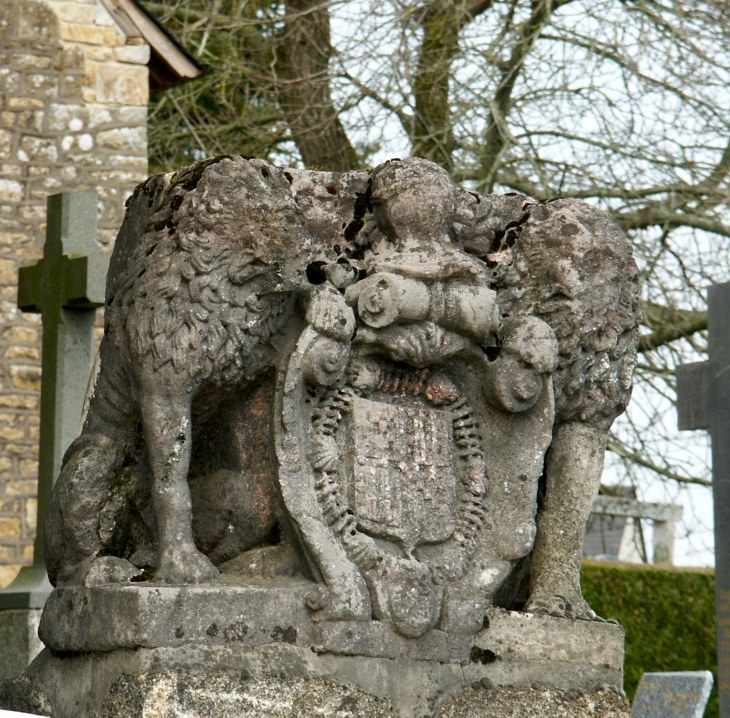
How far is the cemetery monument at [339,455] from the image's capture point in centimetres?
340

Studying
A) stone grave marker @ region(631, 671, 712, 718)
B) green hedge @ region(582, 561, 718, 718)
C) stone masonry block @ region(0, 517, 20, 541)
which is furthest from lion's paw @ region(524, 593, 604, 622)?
stone masonry block @ region(0, 517, 20, 541)

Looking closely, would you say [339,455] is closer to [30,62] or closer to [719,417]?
[719,417]

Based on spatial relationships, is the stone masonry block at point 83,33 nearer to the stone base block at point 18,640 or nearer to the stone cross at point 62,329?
the stone cross at point 62,329

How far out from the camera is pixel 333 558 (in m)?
3.47

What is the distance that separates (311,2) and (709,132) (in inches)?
121

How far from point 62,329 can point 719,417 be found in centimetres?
316

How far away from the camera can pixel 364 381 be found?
3.71 meters

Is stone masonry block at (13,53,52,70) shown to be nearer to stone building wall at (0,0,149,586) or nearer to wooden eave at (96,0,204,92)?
stone building wall at (0,0,149,586)

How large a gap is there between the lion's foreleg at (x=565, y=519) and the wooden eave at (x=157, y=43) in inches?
278

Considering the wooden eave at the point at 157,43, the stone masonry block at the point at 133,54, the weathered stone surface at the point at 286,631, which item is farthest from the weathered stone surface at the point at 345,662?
the stone masonry block at the point at 133,54

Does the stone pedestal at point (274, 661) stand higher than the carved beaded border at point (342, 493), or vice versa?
the carved beaded border at point (342, 493)

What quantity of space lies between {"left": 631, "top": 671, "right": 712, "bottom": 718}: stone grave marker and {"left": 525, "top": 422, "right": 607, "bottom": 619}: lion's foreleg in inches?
153

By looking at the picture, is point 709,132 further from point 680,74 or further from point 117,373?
point 117,373

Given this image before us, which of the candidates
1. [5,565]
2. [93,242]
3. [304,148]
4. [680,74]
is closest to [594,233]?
[93,242]
